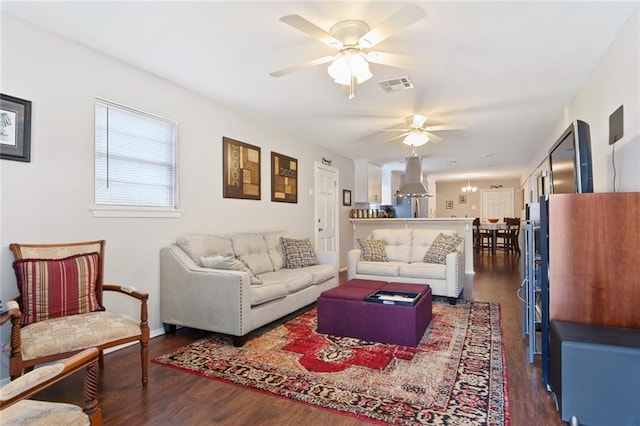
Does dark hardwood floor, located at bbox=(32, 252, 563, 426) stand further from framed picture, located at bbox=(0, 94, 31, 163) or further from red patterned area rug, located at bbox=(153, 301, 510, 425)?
framed picture, located at bbox=(0, 94, 31, 163)

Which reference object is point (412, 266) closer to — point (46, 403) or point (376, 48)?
point (376, 48)

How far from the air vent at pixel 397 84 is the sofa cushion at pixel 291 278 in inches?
85.1

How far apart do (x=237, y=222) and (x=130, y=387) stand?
2.25 metres

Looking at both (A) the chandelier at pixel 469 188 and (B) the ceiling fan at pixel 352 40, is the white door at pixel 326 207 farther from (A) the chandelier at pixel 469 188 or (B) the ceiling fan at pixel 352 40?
(A) the chandelier at pixel 469 188

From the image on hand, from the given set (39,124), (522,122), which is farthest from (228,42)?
(522,122)

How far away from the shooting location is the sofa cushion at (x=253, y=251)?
3816 millimetres

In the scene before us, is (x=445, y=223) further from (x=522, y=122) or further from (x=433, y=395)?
(x=433, y=395)

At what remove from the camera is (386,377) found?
230 cm

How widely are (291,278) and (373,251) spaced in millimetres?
1647

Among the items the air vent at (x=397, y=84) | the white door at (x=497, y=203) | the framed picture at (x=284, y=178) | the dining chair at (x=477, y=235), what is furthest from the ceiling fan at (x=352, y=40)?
the white door at (x=497, y=203)

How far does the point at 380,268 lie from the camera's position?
14.9 ft

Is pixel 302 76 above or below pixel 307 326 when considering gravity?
above

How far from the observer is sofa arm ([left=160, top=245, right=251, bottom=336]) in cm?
285

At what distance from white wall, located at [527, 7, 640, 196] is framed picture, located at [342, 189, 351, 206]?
4.22 m
